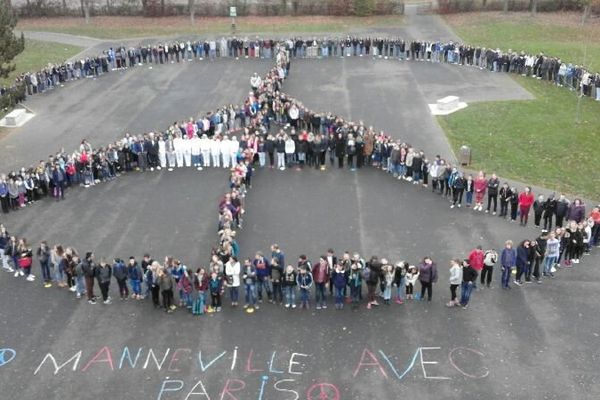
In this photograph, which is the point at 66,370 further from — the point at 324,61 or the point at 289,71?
the point at 324,61

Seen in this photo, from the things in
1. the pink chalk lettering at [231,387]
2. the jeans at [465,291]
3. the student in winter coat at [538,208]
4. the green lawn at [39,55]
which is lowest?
the pink chalk lettering at [231,387]

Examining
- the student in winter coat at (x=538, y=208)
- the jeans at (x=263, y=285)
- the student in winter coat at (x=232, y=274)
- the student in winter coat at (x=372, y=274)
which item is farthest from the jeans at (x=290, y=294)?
the student in winter coat at (x=538, y=208)

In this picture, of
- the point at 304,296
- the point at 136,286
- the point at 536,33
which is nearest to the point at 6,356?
the point at 136,286

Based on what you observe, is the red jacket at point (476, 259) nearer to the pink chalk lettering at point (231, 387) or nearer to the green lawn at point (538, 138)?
the pink chalk lettering at point (231, 387)

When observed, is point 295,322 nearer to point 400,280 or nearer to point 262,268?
point 262,268

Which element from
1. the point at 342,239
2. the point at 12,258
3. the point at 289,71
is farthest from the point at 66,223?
the point at 289,71

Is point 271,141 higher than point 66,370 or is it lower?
higher
